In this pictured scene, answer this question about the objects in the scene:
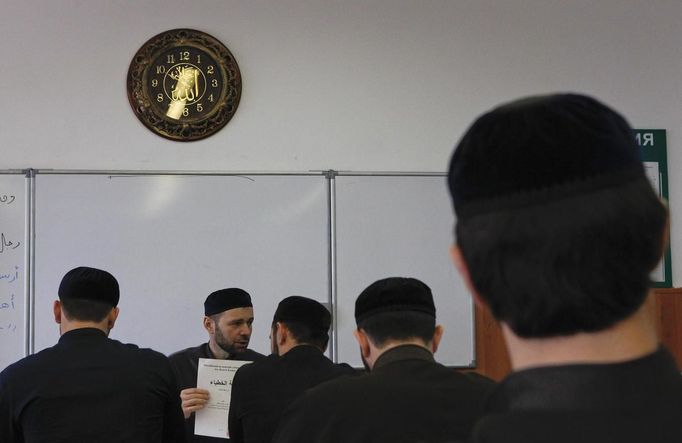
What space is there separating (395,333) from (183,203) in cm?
279

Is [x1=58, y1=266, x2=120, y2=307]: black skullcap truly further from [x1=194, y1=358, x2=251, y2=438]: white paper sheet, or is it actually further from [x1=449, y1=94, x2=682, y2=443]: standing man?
[x1=449, y1=94, x2=682, y2=443]: standing man

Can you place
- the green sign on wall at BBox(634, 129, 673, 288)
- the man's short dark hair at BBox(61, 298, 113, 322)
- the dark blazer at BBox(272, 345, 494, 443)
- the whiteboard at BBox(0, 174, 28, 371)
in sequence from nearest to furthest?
1. the dark blazer at BBox(272, 345, 494, 443)
2. the man's short dark hair at BBox(61, 298, 113, 322)
3. the whiteboard at BBox(0, 174, 28, 371)
4. the green sign on wall at BBox(634, 129, 673, 288)

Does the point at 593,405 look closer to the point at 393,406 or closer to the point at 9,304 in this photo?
the point at 393,406

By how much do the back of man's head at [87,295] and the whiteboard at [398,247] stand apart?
6.93 feet

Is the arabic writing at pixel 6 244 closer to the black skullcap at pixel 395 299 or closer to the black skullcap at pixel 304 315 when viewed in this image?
the black skullcap at pixel 304 315

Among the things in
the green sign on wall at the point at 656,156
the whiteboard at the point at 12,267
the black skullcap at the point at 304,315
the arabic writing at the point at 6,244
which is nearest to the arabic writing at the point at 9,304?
the whiteboard at the point at 12,267

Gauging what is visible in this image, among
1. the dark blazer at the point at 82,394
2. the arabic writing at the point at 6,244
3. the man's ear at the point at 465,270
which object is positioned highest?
the arabic writing at the point at 6,244

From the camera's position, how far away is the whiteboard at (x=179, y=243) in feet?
14.0

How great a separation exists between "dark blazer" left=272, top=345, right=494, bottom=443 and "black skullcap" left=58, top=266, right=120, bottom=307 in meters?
1.03

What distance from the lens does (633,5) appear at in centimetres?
493

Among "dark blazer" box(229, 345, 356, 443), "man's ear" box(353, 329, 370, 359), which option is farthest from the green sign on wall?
"man's ear" box(353, 329, 370, 359)

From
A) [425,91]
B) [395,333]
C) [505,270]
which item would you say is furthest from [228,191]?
[505,270]

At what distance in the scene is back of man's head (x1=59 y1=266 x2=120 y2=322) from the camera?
7.93 feet

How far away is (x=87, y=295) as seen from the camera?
2453 millimetres
